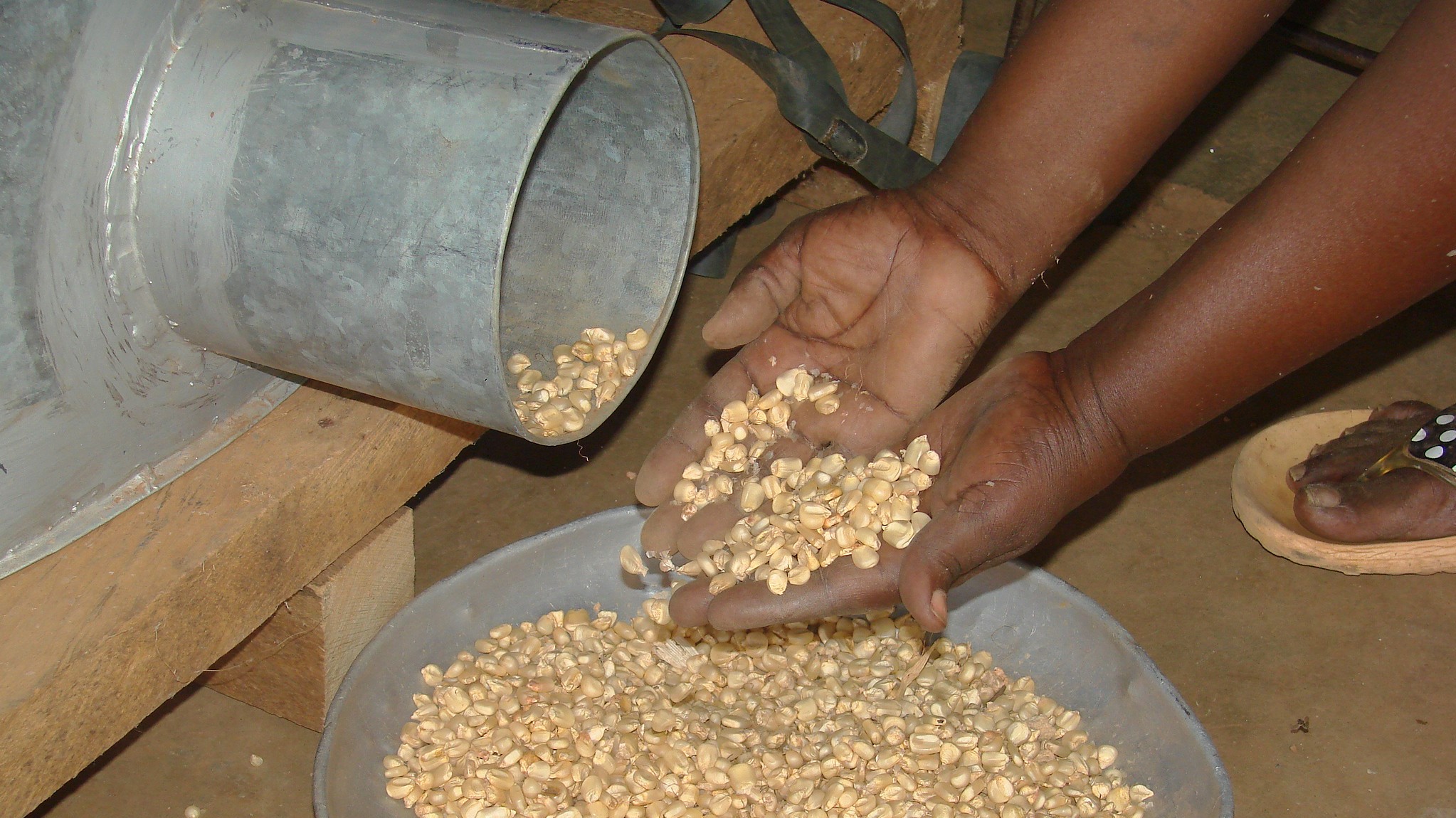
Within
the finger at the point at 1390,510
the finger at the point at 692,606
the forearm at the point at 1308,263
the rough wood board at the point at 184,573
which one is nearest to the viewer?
the forearm at the point at 1308,263

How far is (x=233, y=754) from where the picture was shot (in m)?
1.84

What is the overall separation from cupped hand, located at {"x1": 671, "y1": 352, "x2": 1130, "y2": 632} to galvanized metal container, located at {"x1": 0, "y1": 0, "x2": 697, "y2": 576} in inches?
13.7

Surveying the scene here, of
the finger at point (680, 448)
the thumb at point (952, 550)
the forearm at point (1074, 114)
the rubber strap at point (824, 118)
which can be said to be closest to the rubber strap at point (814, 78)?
the rubber strap at point (824, 118)

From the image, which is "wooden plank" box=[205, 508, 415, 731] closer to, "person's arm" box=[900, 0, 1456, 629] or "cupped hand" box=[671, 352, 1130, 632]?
"cupped hand" box=[671, 352, 1130, 632]

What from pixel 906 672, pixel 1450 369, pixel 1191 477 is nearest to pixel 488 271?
pixel 906 672

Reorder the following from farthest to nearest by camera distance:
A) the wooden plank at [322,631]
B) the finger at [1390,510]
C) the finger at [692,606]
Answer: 1. the finger at [1390,510]
2. the wooden plank at [322,631]
3. the finger at [692,606]

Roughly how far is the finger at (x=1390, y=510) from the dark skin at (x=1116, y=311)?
0.73m

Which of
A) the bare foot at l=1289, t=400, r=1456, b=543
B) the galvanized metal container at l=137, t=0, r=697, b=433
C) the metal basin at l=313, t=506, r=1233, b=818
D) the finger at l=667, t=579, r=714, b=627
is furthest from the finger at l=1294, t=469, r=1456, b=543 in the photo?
the galvanized metal container at l=137, t=0, r=697, b=433

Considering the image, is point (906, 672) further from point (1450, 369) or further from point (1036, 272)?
point (1450, 369)

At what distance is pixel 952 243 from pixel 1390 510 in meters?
0.95

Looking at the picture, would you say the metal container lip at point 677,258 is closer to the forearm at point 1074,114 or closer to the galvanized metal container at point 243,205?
the galvanized metal container at point 243,205

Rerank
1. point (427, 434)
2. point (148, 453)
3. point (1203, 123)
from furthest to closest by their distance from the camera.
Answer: point (1203, 123)
point (427, 434)
point (148, 453)

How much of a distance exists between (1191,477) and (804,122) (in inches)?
37.3

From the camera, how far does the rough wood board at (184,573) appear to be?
4.32ft
